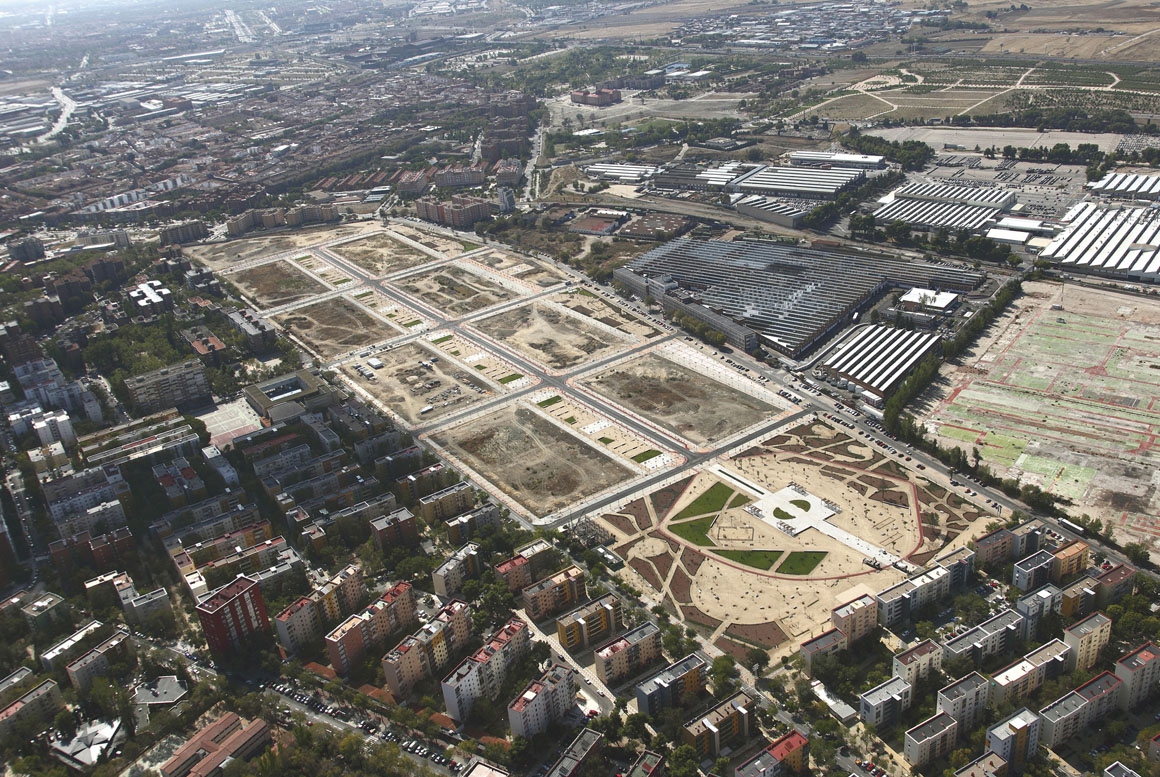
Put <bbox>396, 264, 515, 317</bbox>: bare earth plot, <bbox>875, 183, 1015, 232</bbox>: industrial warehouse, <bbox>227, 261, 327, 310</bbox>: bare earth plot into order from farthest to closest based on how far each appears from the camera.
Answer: <bbox>875, 183, 1015, 232</bbox>: industrial warehouse < <bbox>227, 261, 327, 310</bbox>: bare earth plot < <bbox>396, 264, 515, 317</bbox>: bare earth plot

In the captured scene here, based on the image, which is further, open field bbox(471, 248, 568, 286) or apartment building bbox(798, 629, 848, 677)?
open field bbox(471, 248, 568, 286)

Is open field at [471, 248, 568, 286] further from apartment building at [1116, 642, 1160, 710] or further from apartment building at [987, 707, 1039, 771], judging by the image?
apartment building at [987, 707, 1039, 771]

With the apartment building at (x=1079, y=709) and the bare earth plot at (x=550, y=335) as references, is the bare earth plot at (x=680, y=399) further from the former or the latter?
the apartment building at (x=1079, y=709)

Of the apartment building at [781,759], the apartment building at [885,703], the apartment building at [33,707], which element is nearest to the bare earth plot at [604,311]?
the apartment building at [885,703]

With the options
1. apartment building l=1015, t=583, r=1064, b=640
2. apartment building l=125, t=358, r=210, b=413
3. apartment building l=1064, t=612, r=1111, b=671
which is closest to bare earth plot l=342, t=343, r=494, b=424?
apartment building l=125, t=358, r=210, b=413

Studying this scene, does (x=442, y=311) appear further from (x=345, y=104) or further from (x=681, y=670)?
(x=345, y=104)

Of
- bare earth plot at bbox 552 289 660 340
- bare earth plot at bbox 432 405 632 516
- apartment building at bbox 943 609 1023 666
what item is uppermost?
apartment building at bbox 943 609 1023 666

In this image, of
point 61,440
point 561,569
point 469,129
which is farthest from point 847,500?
point 469,129
